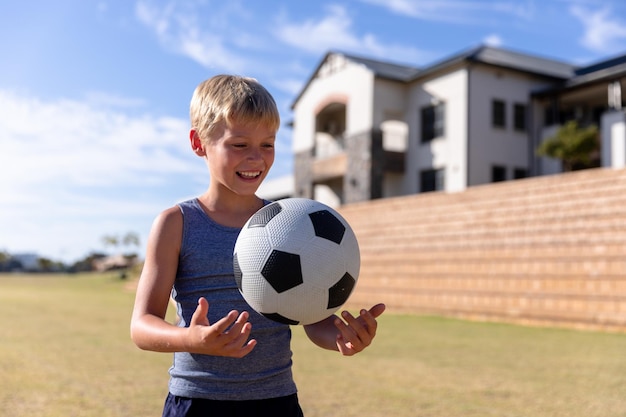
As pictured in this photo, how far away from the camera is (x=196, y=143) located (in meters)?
2.30

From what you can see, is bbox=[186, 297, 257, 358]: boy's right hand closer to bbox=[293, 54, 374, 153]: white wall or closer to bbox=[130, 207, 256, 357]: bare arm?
bbox=[130, 207, 256, 357]: bare arm

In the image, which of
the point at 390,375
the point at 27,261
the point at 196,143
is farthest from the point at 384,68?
the point at 27,261

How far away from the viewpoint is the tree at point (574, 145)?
22.0 m

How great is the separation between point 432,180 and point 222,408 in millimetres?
24949

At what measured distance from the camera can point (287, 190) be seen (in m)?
36.6

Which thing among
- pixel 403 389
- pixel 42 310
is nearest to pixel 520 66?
pixel 42 310

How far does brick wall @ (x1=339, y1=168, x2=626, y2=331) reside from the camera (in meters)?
11.4

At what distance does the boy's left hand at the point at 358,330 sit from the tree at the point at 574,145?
2194 centimetres

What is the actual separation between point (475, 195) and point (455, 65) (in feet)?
33.4

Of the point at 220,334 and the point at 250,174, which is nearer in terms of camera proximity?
the point at 220,334

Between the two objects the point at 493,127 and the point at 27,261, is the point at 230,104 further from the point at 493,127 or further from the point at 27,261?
the point at 27,261

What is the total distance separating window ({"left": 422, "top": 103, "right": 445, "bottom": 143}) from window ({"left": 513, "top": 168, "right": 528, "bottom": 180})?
3.33 metres

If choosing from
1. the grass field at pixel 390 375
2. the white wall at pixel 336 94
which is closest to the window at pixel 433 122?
the white wall at pixel 336 94

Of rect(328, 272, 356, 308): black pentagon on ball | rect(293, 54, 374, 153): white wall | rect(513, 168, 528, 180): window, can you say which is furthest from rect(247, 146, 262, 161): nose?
rect(293, 54, 374, 153): white wall
